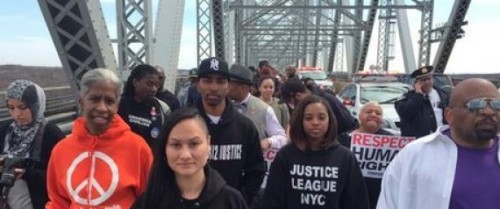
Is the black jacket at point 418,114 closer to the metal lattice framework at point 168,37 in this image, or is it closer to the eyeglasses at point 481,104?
the metal lattice framework at point 168,37

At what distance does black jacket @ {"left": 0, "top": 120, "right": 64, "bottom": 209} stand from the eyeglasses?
2210mm

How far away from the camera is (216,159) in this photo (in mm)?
3609

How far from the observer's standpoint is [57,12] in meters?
5.57

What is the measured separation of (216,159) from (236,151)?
14 cm

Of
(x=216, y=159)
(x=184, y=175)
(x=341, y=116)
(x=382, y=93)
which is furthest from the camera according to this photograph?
(x=382, y=93)

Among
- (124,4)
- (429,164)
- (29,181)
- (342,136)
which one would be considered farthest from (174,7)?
(429,164)

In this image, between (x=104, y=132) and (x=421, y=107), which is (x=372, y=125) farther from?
(x=104, y=132)

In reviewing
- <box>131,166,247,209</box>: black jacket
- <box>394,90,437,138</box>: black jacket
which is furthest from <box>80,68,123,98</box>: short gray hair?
<box>394,90,437,138</box>: black jacket

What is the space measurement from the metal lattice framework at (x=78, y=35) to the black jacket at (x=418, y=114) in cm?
326

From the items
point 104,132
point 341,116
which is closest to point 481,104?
point 104,132

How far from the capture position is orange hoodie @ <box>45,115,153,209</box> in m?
2.76

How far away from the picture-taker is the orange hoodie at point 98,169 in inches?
109

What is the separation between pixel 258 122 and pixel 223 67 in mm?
975

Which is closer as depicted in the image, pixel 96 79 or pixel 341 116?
pixel 96 79
